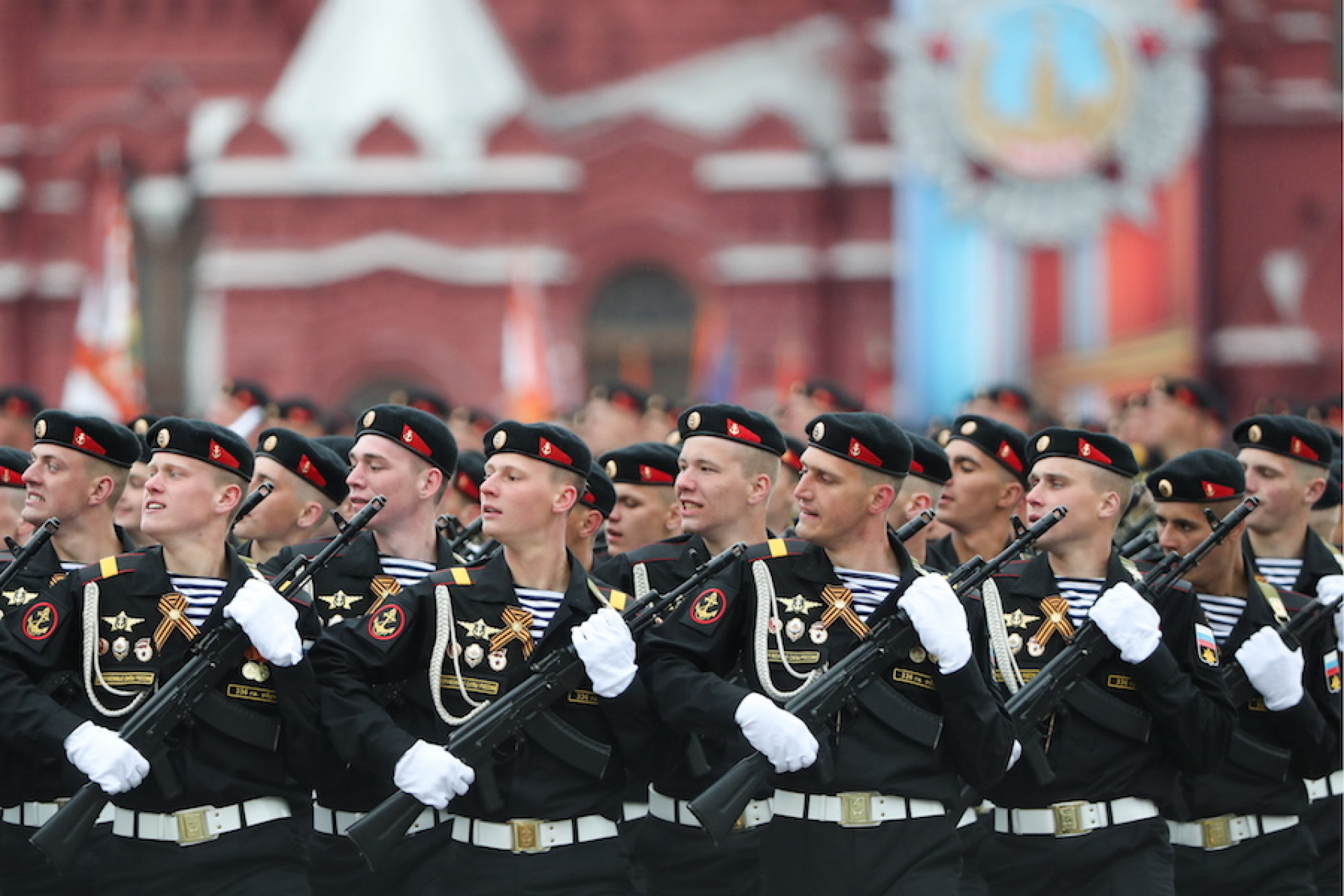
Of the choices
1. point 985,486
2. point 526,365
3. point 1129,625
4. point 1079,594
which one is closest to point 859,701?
point 1129,625

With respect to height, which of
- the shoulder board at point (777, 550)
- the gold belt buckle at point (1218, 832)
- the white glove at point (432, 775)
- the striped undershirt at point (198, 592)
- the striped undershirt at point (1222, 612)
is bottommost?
the gold belt buckle at point (1218, 832)

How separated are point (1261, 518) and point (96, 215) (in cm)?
1788

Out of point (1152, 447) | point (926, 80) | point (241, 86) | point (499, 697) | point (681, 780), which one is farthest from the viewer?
point (241, 86)

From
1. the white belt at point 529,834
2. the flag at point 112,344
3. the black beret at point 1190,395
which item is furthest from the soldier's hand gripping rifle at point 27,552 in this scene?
the flag at point 112,344

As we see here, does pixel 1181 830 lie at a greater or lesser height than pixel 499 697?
lesser

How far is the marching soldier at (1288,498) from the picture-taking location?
20.6ft

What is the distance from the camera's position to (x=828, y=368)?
22.2 m

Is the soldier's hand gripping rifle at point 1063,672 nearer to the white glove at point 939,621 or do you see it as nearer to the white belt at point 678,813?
the white glove at point 939,621

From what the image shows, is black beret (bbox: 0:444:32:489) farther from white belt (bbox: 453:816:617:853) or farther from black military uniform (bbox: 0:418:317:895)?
white belt (bbox: 453:816:617:853)

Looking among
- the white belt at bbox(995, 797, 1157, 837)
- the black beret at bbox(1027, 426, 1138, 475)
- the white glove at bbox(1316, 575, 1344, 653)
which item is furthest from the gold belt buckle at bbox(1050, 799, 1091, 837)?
the white glove at bbox(1316, 575, 1344, 653)

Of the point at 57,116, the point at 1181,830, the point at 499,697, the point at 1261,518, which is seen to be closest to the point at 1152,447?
the point at 1261,518

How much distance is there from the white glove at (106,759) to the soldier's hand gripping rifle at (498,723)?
20.7 inches

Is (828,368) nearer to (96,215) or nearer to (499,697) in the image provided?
(96,215)

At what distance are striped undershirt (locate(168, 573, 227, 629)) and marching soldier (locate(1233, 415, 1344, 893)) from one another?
3279mm
